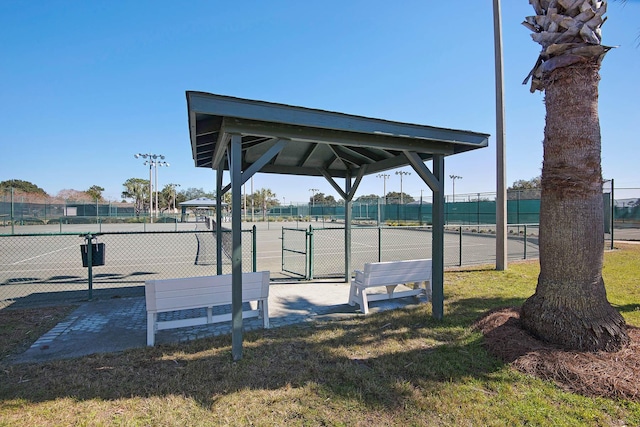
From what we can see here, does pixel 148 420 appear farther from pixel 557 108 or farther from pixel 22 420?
pixel 557 108

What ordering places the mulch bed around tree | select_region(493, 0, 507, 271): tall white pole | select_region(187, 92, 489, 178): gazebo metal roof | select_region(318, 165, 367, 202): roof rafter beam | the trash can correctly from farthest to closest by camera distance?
1. select_region(493, 0, 507, 271): tall white pole
2. select_region(318, 165, 367, 202): roof rafter beam
3. the trash can
4. select_region(187, 92, 489, 178): gazebo metal roof
5. the mulch bed around tree

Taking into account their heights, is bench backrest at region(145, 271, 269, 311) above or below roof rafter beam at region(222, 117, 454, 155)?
below

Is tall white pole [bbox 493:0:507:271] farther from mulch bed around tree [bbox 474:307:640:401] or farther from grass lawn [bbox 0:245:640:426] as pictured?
mulch bed around tree [bbox 474:307:640:401]

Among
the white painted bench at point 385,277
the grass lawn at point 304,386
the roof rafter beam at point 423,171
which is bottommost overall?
the grass lawn at point 304,386

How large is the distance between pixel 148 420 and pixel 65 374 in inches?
53.8

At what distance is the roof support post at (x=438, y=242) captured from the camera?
4.95m

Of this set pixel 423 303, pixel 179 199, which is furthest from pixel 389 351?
pixel 179 199

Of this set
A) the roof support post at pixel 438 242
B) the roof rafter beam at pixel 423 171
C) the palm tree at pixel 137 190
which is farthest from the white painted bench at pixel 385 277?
the palm tree at pixel 137 190

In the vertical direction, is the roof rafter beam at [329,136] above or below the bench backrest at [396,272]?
above

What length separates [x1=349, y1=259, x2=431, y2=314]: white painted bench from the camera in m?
5.22

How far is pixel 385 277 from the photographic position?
5352 mm

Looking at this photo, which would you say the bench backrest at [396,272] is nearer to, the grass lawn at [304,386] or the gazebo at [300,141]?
the gazebo at [300,141]

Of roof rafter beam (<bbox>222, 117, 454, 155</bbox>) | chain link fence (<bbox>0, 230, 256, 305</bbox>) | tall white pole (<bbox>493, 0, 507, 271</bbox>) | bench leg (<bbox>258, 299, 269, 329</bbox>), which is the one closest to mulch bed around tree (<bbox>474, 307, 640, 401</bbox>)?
roof rafter beam (<bbox>222, 117, 454, 155</bbox>)

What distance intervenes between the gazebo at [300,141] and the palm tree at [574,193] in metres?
1.31
